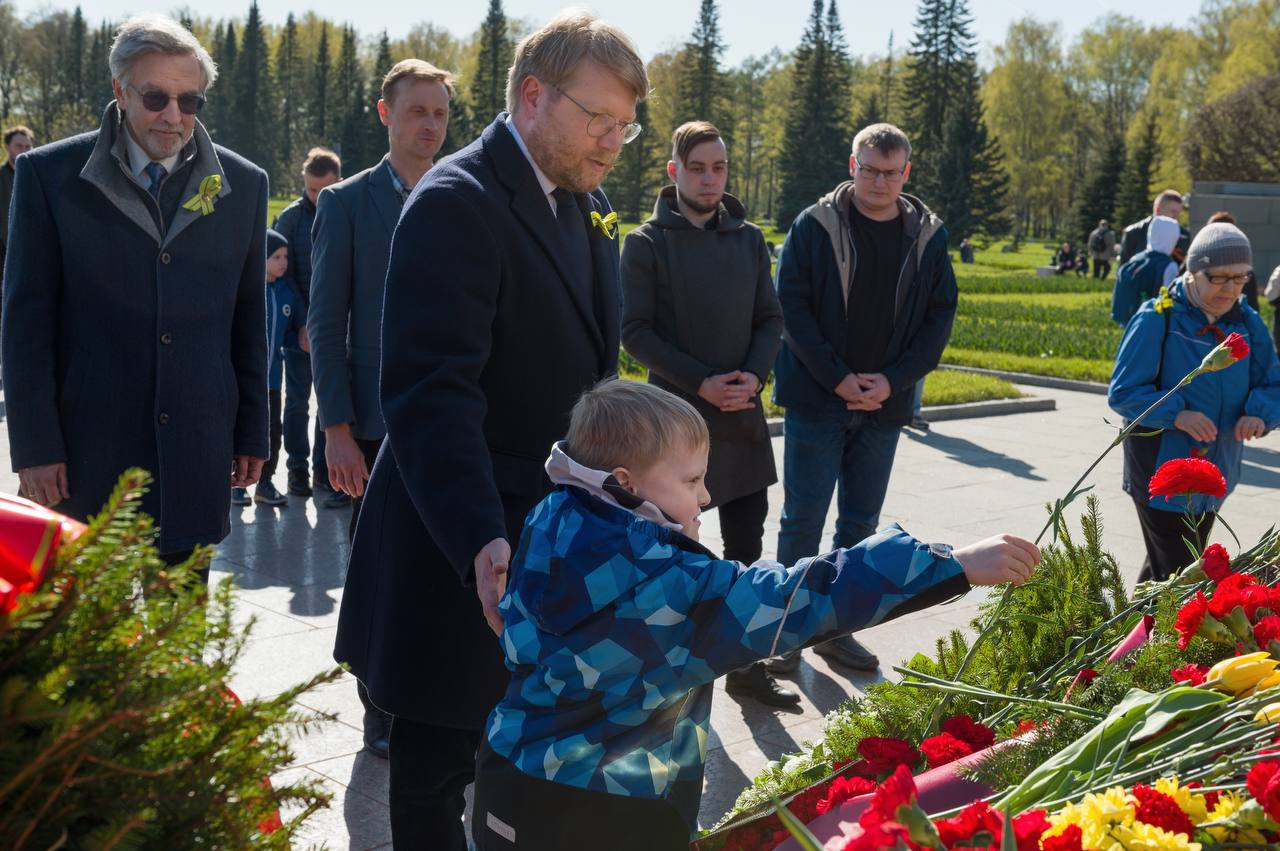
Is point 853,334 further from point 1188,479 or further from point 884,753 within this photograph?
point 884,753

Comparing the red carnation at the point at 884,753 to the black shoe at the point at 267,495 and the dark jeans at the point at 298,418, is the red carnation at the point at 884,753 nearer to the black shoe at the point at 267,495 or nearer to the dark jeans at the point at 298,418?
the black shoe at the point at 267,495

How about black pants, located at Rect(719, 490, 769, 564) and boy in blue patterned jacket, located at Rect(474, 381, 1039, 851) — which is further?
black pants, located at Rect(719, 490, 769, 564)

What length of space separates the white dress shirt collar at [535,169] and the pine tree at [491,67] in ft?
245

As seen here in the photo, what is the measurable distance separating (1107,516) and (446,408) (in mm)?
6818

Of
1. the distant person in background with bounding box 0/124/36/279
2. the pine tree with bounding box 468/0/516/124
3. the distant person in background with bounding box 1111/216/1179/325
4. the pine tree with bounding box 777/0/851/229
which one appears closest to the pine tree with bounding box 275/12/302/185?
the pine tree with bounding box 468/0/516/124

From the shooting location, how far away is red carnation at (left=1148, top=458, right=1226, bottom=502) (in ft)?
9.53

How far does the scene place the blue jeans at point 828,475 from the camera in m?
5.57

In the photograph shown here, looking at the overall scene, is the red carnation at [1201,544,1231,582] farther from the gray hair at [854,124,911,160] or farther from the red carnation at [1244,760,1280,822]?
the gray hair at [854,124,911,160]

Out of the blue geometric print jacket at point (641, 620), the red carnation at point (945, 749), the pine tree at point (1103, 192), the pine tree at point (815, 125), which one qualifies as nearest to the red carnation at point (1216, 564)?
the red carnation at point (945, 749)

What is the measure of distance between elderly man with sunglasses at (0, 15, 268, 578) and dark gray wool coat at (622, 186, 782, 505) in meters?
1.77

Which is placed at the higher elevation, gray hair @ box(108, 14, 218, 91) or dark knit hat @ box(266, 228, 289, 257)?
gray hair @ box(108, 14, 218, 91)

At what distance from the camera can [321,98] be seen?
97688 millimetres

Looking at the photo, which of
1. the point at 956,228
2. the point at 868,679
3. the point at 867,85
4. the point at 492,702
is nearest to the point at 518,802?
the point at 492,702

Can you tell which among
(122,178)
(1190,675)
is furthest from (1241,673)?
(122,178)
